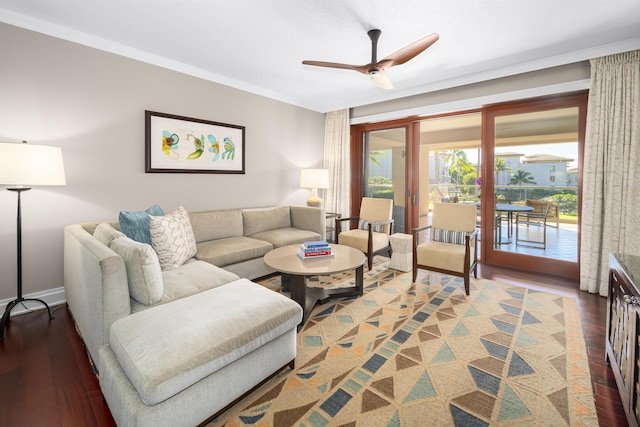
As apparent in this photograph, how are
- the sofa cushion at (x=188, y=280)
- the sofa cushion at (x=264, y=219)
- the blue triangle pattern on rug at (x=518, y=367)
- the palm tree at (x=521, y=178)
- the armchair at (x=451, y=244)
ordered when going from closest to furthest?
the blue triangle pattern on rug at (x=518, y=367)
the sofa cushion at (x=188, y=280)
the armchair at (x=451, y=244)
the palm tree at (x=521, y=178)
the sofa cushion at (x=264, y=219)

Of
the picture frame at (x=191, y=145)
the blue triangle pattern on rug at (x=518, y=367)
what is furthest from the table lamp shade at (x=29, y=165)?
the blue triangle pattern on rug at (x=518, y=367)

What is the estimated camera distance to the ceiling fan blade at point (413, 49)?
2.28 metres

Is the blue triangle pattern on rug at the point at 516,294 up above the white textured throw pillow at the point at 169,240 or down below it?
below

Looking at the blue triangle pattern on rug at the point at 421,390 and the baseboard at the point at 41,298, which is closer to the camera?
the blue triangle pattern on rug at the point at 421,390

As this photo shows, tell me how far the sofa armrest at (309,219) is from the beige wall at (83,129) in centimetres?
110

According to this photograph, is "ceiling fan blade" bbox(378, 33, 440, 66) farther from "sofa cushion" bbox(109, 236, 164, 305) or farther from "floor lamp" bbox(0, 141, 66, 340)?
"floor lamp" bbox(0, 141, 66, 340)

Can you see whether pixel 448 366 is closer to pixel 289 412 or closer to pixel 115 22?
pixel 289 412

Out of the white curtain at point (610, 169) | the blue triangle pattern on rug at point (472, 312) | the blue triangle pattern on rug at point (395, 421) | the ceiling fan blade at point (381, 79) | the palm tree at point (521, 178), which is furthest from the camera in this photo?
the palm tree at point (521, 178)

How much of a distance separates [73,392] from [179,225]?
4.47 ft

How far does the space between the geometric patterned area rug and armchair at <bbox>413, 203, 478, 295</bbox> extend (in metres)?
0.34

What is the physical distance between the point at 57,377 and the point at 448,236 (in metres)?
3.76

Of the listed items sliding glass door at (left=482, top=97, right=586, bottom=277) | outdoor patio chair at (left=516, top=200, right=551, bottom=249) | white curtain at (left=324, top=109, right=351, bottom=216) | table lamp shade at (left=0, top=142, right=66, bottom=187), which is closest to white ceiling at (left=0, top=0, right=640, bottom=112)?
sliding glass door at (left=482, top=97, right=586, bottom=277)

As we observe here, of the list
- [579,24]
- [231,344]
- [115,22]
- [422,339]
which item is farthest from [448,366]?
[115,22]

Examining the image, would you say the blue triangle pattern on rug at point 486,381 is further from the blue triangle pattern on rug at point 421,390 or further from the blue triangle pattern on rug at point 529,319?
the blue triangle pattern on rug at point 529,319
